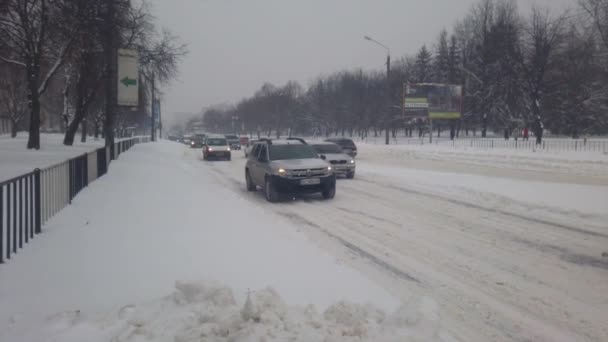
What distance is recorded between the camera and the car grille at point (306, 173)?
12.3 m

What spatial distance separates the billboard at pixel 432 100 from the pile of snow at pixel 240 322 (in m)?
46.3

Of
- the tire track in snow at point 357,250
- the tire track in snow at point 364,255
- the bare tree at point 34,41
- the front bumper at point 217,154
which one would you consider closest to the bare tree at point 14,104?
the bare tree at point 34,41

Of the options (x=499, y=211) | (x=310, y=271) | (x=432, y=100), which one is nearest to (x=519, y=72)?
(x=432, y=100)

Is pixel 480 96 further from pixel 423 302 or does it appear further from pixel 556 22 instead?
pixel 423 302

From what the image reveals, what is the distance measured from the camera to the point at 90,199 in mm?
10719

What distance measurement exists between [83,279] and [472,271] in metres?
5.01

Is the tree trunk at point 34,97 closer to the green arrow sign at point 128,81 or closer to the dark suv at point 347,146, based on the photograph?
the green arrow sign at point 128,81

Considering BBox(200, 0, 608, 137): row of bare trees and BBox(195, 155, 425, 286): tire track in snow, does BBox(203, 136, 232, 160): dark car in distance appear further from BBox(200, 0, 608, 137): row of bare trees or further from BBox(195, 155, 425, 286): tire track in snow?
BBox(200, 0, 608, 137): row of bare trees

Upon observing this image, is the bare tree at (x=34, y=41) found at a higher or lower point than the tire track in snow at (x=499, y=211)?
higher

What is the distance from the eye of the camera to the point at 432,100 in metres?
49.7

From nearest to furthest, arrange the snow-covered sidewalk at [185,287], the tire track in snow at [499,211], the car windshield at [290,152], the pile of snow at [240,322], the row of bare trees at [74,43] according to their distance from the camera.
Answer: the pile of snow at [240,322] → the snow-covered sidewalk at [185,287] → the tire track in snow at [499,211] → the car windshield at [290,152] → the row of bare trees at [74,43]

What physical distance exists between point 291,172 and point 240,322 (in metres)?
8.43

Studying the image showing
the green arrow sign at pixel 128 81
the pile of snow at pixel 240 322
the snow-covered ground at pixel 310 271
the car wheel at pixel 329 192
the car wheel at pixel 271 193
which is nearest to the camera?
the pile of snow at pixel 240 322

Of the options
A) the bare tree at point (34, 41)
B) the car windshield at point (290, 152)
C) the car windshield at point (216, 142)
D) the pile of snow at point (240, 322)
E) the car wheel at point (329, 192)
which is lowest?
the pile of snow at point (240, 322)
